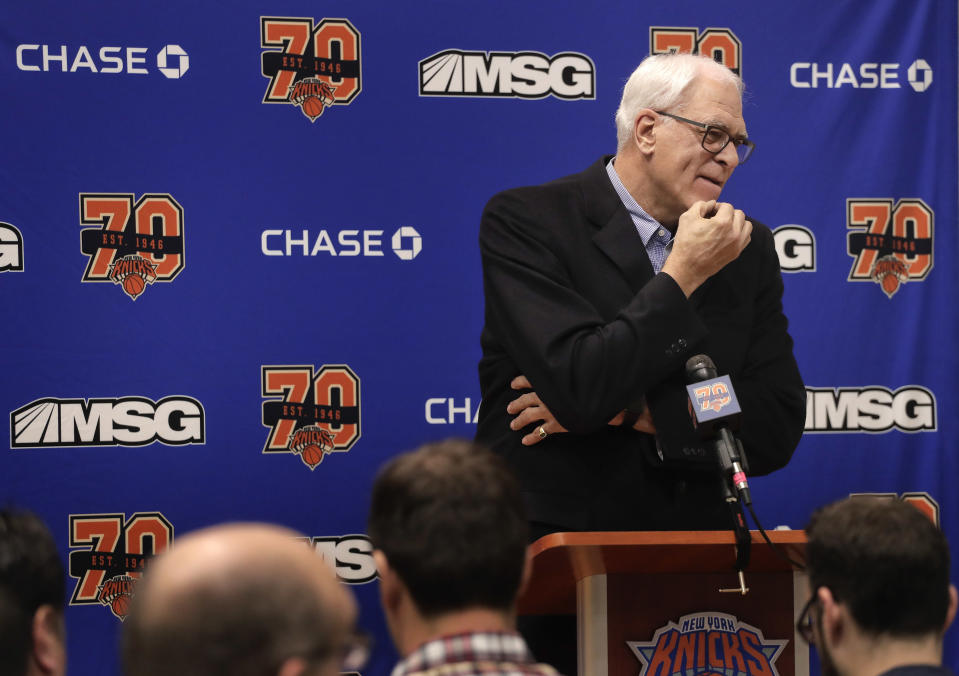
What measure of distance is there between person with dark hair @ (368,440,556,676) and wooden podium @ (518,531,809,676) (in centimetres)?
60

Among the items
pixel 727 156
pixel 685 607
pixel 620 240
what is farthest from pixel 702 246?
pixel 685 607

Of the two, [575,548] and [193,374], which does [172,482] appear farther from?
[575,548]

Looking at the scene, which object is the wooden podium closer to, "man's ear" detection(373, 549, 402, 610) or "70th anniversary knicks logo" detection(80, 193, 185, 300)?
"man's ear" detection(373, 549, 402, 610)

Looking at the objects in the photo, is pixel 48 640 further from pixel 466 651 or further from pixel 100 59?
pixel 100 59

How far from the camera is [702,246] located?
280 cm

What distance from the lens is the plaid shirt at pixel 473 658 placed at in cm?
146

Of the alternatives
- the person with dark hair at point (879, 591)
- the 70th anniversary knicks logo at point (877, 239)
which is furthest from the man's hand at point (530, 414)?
the 70th anniversary knicks logo at point (877, 239)

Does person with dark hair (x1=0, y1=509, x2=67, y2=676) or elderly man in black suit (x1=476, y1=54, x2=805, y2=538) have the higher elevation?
elderly man in black suit (x1=476, y1=54, x2=805, y2=538)

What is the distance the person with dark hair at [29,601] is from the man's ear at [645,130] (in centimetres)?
192

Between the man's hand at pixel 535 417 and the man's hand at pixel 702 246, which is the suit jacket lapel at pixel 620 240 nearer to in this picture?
the man's hand at pixel 702 246

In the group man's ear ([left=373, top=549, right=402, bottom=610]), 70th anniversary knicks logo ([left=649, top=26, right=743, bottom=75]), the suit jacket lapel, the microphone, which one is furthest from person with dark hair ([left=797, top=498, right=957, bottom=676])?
70th anniversary knicks logo ([left=649, top=26, right=743, bottom=75])

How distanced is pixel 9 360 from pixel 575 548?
8.35ft

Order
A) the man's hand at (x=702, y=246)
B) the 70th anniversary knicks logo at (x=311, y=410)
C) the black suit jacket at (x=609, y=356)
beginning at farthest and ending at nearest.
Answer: the 70th anniversary knicks logo at (x=311, y=410) → the man's hand at (x=702, y=246) → the black suit jacket at (x=609, y=356)

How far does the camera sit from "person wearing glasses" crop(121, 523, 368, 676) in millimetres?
1075
